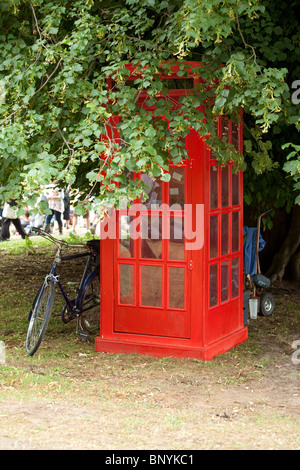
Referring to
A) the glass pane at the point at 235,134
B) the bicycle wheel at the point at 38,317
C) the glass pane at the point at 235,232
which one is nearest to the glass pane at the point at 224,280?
→ the glass pane at the point at 235,232

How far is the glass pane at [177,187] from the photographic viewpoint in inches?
270

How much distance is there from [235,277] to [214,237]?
0.70 m

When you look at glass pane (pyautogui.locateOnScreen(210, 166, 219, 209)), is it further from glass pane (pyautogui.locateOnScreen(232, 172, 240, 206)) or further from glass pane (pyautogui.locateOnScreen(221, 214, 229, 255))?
Answer: glass pane (pyautogui.locateOnScreen(232, 172, 240, 206))

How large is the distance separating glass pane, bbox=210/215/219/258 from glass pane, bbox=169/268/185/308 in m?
0.36

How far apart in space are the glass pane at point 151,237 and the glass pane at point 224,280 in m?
0.69

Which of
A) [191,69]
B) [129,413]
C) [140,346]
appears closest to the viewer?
[129,413]

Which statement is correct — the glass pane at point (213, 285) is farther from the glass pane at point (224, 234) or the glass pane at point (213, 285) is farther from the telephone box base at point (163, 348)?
the telephone box base at point (163, 348)

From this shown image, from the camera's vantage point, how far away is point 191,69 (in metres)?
6.45

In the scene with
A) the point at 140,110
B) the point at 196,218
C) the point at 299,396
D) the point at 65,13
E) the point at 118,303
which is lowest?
the point at 299,396

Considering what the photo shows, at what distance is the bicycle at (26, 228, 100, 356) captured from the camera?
277 inches

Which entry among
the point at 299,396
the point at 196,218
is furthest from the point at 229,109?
the point at 299,396

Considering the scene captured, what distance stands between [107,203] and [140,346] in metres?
1.87

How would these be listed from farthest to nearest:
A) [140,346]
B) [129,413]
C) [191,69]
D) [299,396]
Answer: [140,346] < [191,69] < [299,396] < [129,413]

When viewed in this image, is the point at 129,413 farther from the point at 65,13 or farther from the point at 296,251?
the point at 296,251
